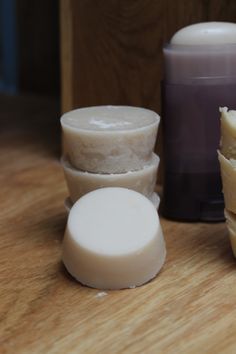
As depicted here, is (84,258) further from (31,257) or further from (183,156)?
→ (183,156)

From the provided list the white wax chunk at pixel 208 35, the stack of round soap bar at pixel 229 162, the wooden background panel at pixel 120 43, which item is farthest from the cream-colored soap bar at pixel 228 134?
the wooden background panel at pixel 120 43

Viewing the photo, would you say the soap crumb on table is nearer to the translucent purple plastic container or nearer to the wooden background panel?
the translucent purple plastic container

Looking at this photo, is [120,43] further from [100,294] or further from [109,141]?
[100,294]

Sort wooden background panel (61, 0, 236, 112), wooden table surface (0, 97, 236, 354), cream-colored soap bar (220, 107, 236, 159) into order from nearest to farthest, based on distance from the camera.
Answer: wooden table surface (0, 97, 236, 354) → cream-colored soap bar (220, 107, 236, 159) → wooden background panel (61, 0, 236, 112)

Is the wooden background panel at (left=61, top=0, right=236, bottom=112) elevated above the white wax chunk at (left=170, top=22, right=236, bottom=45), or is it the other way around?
the white wax chunk at (left=170, top=22, right=236, bottom=45)

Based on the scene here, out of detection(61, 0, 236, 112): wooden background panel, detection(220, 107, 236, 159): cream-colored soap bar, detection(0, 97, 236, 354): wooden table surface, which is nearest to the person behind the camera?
detection(0, 97, 236, 354): wooden table surface

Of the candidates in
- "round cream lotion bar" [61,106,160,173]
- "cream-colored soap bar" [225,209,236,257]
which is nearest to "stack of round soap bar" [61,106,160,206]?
"round cream lotion bar" [61,106,160,173]

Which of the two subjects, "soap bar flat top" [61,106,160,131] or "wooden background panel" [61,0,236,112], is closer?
"soap bar flat top" [61,106,160,131]

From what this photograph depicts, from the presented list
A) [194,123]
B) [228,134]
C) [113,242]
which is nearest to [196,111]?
[194,123]
